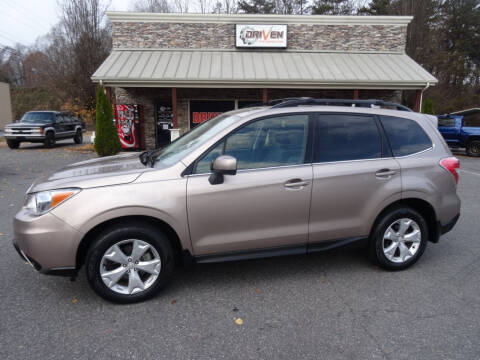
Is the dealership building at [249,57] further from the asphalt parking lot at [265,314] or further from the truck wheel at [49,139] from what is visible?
the asphalt parking lot at [265,314]

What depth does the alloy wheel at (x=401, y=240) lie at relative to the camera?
12.4ft

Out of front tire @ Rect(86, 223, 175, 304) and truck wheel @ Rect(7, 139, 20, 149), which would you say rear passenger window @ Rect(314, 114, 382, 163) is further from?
truck wheel @ Rect(7, 139, 20, 149)

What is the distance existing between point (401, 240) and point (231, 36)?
14.0 metres

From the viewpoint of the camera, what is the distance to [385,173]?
3.64 metres

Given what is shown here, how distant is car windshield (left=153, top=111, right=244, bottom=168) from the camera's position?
3384 mm

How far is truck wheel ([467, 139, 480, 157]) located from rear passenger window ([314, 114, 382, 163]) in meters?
14.0

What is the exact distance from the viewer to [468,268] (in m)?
3.93

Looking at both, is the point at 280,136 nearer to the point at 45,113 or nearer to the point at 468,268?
the point at 468,268

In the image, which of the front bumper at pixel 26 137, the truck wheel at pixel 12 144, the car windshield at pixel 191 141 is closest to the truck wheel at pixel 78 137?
the front bumper at pixel 26 137

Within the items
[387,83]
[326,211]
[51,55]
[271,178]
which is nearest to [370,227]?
[326,211]

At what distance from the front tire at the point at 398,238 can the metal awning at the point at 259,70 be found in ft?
34.4

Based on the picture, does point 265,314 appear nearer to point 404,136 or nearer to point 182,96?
point 404,136

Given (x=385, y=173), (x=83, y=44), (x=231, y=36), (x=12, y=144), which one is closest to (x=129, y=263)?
(x=385, y=173)

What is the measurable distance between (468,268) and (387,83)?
11.6 metres
